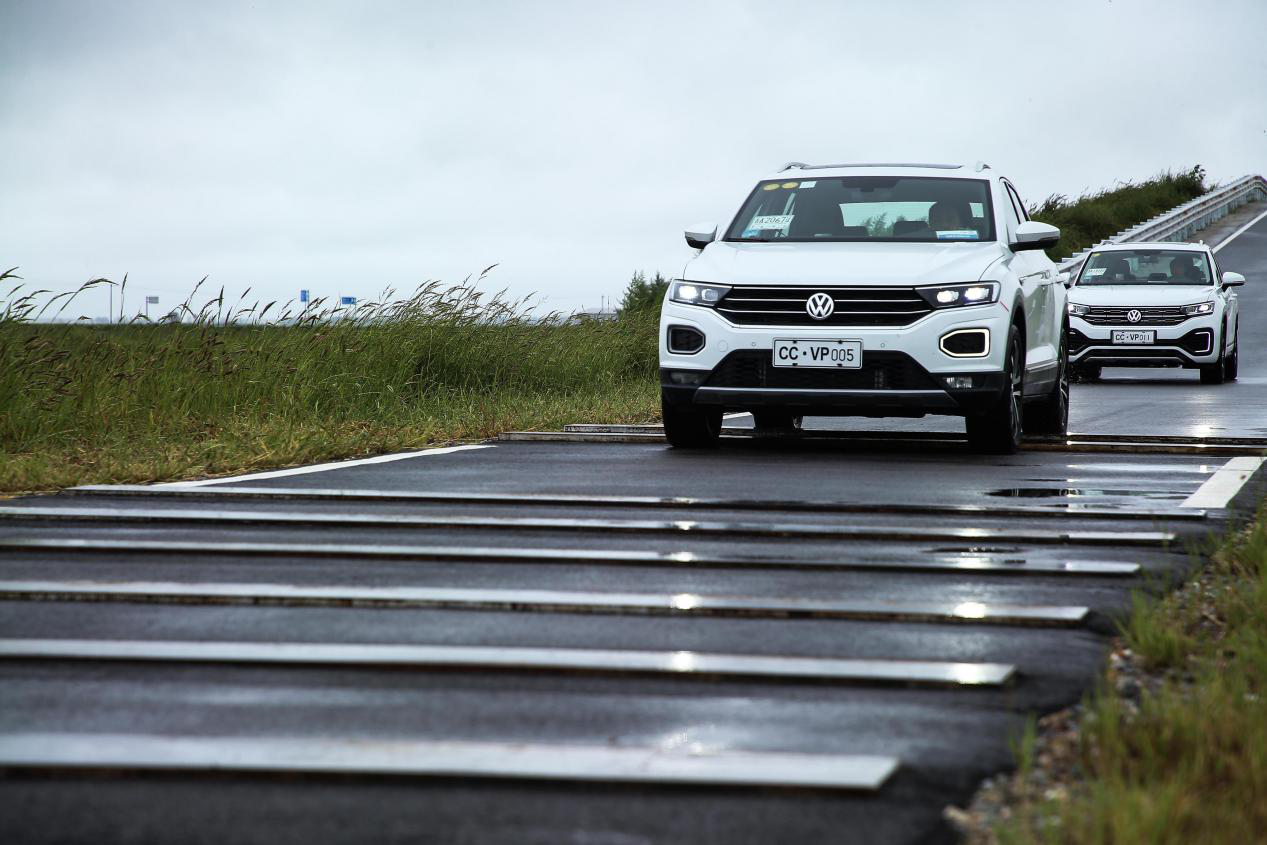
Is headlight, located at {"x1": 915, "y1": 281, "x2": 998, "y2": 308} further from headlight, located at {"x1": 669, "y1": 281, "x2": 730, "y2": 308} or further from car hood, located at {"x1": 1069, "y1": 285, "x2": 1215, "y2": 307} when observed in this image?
car hood, located at {"x1": 1069, "y1": 285, "x2": 1215, "y2": 307}

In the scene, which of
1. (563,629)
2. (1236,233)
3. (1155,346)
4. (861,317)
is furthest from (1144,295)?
(1236,233)

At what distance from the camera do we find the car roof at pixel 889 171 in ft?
37.7

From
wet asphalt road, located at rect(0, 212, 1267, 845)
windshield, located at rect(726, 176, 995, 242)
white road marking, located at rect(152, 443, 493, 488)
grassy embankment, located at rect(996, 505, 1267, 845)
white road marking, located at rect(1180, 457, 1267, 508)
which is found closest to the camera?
grassy embankment, located at rect(996, 505, 1267, 845)

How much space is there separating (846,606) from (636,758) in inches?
65.5

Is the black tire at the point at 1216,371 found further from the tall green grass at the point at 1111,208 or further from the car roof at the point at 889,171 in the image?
the tall green grass at the point at 1111,208

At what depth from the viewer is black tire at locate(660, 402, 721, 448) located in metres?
10.5

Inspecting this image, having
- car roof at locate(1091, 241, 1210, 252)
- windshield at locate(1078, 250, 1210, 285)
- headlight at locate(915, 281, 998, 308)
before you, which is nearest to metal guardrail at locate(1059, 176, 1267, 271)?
car roof at locate(1091, 241, 1210, 252)

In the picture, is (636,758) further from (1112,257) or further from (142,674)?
(1112,257)

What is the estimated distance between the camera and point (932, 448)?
1094 cm

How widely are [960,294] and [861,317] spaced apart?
0.58 m

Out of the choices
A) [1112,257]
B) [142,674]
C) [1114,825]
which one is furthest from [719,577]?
[1112,257]

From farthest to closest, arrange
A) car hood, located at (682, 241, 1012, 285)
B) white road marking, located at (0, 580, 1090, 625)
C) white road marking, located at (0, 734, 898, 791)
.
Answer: car hood, located at (682, 241, 1012, 285)
white road marking, located at (0, 580, 1090, 625)
white road marking, located at (0, 734, 898, 791)

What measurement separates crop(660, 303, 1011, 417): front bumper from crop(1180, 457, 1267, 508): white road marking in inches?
54.4

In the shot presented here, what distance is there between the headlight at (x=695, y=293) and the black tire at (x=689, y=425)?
62 cm
